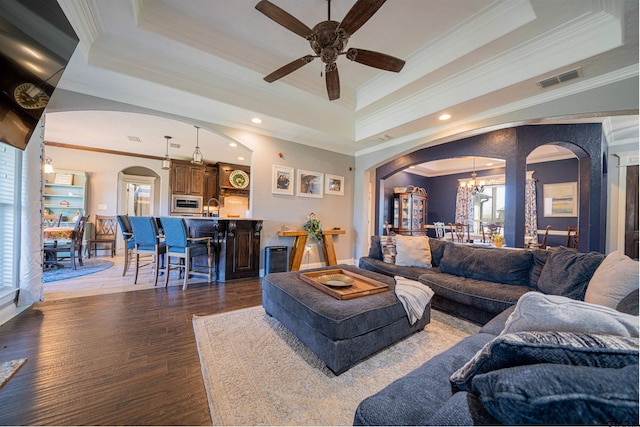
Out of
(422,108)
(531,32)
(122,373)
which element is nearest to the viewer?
(122,373)

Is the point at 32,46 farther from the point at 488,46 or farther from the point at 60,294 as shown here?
the point at 488,46

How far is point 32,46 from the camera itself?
4.84ft

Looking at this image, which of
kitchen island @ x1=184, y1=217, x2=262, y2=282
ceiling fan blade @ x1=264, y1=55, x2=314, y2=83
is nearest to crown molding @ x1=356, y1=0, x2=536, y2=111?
ceiling fan blade @ x1=264, y1=55, x2=314, y2=83

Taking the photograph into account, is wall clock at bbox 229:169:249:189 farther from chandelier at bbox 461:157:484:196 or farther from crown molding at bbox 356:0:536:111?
chandelier at bbox 461:157:484:196

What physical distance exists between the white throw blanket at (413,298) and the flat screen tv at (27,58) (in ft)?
9.81

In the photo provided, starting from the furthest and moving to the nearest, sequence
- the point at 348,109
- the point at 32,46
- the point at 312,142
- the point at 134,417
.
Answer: the point at 312,142 < the point at 348,109 < the point at 32,46 < the point at 134,417

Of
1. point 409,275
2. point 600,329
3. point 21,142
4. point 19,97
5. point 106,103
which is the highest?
point 106,103

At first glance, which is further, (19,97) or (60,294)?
(60,294)

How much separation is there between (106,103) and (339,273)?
3.83 m

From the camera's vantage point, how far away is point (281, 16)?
1897 mm

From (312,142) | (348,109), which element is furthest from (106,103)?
(348,109)

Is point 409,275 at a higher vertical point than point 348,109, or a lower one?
lower

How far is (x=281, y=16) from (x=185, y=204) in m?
6.32

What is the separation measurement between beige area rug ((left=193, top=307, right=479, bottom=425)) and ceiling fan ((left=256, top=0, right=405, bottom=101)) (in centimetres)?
260
